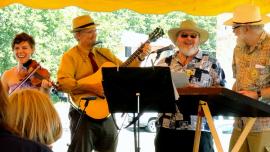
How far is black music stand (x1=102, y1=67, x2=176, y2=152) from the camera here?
7.55 ft

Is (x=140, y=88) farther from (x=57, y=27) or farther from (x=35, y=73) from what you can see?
(x=57, y=27)

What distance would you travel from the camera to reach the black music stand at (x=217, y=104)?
209cm

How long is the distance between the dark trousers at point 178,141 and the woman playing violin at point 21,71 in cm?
100

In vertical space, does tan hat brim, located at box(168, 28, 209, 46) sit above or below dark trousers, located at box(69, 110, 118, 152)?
above

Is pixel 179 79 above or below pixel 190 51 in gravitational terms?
below

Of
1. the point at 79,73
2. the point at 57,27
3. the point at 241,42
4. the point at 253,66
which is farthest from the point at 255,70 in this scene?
the point at 57,27

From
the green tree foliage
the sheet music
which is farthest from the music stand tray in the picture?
the green tree foliage

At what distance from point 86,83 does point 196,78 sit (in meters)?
0.95

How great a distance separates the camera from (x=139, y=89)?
239cm

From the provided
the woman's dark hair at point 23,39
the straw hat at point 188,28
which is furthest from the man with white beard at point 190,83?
the woman's dark hair at point 23,39

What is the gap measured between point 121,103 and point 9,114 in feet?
4.02

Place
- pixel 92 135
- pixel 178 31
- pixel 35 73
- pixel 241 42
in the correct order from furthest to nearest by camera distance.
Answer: pixel 92 135 → pixel 35 73 → pixel 178 31 → pixel 241 42

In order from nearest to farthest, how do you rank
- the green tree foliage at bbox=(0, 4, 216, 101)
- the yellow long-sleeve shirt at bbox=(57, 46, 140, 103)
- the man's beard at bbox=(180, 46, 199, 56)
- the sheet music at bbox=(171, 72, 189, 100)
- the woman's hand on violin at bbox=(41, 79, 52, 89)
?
the sheet music at bbox=(171, 72, 189, 100) → the man's beard at bbox=(180, 46, 199, 56) → the woman's hand on violin at bbox=(41, 79, 52, 89) → the yellow long-sleeve shirt at bbox=(57, 46, 140, 103) → the green tree foliage at bbox=(0, 4, 216, 101)

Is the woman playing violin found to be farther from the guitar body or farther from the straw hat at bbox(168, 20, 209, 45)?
the straw hat at bbox(168, 20, 209, 45)
